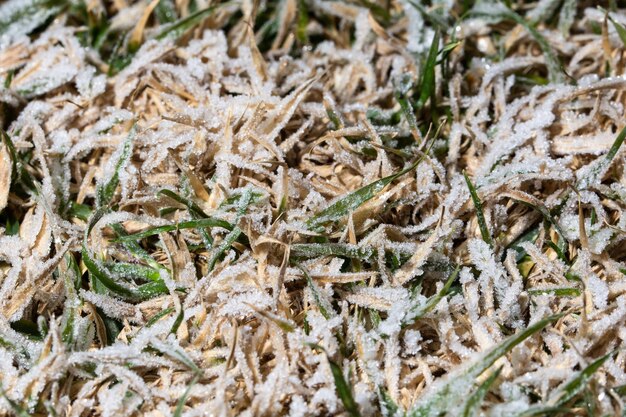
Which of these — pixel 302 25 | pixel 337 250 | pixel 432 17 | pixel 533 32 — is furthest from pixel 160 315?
pixel 533 32

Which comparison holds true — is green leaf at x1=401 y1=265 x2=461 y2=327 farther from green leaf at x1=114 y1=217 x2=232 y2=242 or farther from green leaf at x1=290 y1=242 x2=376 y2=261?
green leaf at x1=114 y1=217 x2=232 y2=242

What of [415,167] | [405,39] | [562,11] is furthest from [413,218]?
[562,11]

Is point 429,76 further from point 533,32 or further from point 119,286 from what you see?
point 119,286

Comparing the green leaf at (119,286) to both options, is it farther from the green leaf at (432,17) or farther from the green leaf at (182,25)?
the green leaf at (432,17)

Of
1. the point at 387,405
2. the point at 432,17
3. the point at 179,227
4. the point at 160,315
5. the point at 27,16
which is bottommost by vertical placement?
the point at 387,405

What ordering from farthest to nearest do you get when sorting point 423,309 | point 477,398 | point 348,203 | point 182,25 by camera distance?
1. point 182,25
2. point 348,203
3. point 423,309
4. point 477,398

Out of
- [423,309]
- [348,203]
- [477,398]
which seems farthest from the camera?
[348,203]

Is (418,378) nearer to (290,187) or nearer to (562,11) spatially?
(290,187)
